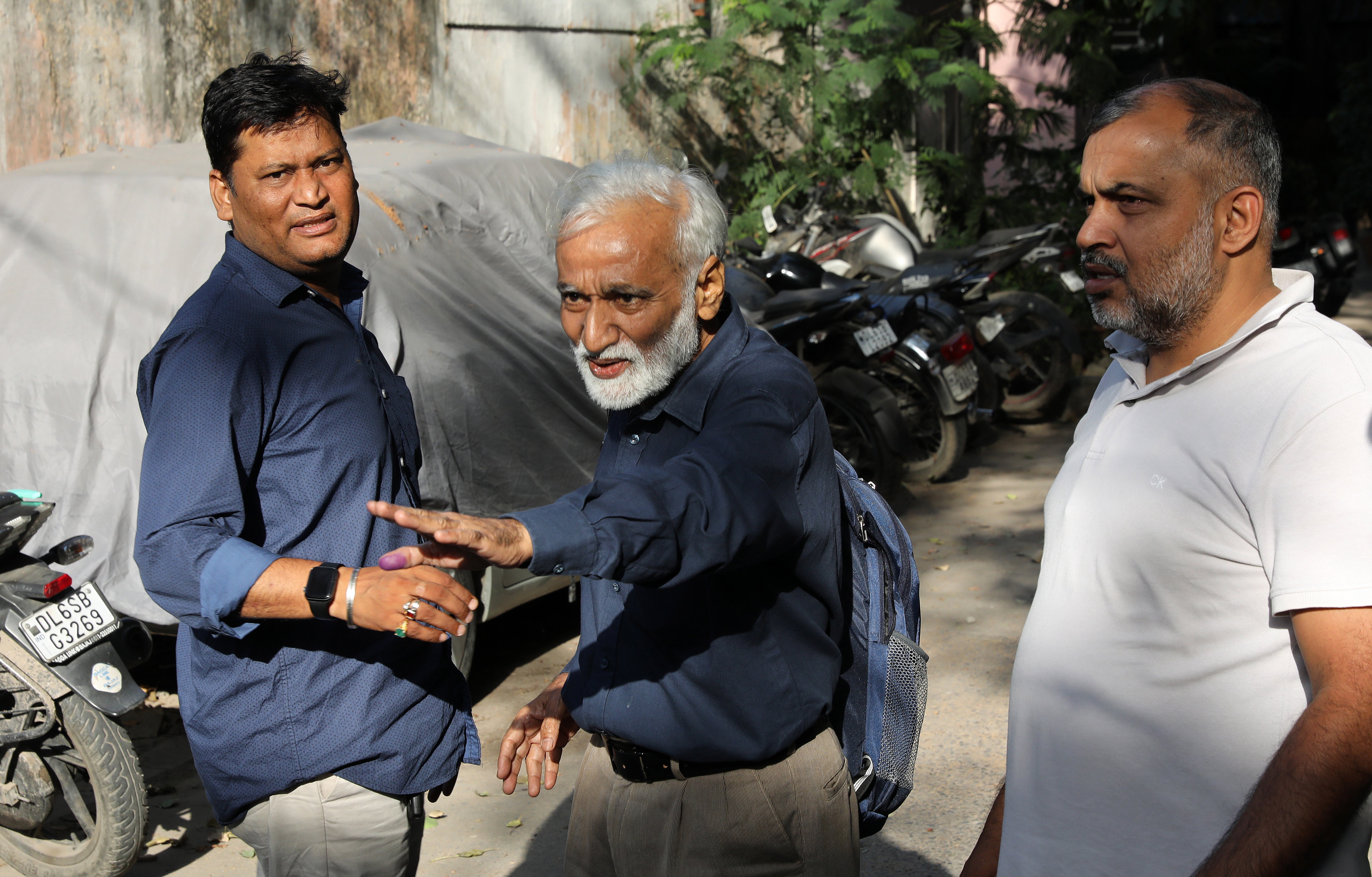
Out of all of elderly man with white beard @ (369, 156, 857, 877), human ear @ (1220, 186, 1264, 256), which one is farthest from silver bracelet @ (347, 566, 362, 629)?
human ear @ (1220, 186, 1264, 256)

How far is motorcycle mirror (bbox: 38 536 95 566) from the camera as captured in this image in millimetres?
3520

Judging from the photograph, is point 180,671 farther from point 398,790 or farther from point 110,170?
point 110,170

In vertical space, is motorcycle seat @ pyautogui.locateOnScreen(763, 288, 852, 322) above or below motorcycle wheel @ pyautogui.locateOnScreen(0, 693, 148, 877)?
above

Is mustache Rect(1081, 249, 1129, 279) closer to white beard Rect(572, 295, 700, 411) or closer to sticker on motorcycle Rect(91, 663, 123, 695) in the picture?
white beard Rect(572, 295, 700, 411)

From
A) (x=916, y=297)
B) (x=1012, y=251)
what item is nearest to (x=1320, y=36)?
(x=1012, y=251)

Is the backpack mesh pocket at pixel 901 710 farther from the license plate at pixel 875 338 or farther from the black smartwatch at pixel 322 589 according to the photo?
the license plate at pixel 875 338

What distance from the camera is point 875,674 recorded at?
2076 millimetres

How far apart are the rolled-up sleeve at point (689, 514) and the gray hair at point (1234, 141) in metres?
0.72

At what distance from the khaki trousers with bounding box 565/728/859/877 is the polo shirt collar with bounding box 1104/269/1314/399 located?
79 cm

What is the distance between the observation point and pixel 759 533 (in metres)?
1.57

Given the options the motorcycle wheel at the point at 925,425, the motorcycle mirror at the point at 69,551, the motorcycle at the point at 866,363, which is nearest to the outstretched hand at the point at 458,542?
the motorcycle mirror at the point at 69,551

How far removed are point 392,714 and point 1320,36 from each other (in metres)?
21.3

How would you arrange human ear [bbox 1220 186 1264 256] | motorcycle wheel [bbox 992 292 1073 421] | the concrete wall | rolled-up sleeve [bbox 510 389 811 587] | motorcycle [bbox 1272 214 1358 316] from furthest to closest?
motorcycle [bbox 1272 214 1358 316] → motorcycle wheel [bbox 992 292 1073 421] → the concrete wall → human ear [bbox 1220 186 1264 256] → rolled-up sleeve [bbox 510 389 811 587]

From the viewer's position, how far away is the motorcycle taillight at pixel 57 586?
10.9ft
